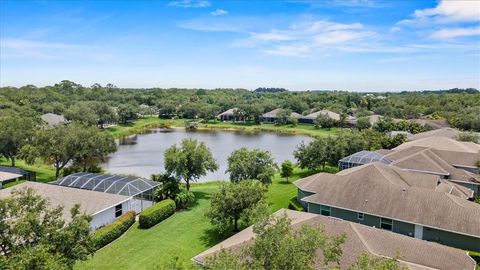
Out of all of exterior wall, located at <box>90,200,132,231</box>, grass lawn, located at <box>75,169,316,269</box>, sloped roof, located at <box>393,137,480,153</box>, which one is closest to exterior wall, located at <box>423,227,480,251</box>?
grass lawn, located at <box>75,169,316,269</box>

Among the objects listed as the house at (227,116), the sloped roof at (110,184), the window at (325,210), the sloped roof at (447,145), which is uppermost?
the house at (227,116)

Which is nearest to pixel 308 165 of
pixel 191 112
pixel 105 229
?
pixel 105 229

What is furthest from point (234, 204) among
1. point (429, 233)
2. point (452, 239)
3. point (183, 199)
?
point (452, 239)

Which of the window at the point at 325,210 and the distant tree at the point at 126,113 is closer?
the window at the point at 325,210

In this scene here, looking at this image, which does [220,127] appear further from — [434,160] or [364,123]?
[434,160]

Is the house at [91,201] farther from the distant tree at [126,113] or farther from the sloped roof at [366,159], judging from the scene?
the distant tree at [126,113]

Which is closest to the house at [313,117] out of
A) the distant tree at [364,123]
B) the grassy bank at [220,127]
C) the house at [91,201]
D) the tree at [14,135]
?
the grassy bank at [220,127]
